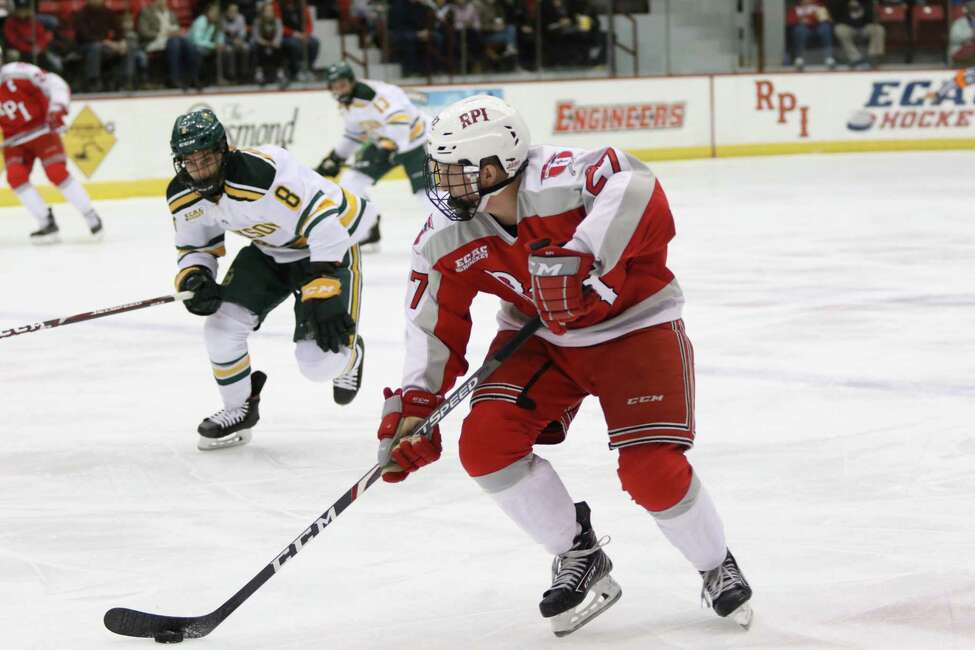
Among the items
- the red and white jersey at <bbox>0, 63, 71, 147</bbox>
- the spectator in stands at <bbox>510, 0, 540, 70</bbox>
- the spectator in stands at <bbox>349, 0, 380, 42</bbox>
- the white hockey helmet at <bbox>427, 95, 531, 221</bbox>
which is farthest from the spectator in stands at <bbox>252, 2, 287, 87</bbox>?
the white hockey helmet at <bbox>427, 95, 531, 221</bbox>

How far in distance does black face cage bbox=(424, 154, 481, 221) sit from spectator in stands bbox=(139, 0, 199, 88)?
980cm

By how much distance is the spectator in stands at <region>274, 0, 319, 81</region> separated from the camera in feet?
40.6

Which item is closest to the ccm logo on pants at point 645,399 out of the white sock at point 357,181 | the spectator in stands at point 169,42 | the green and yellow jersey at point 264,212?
the green and yellow jersey at point 264,212

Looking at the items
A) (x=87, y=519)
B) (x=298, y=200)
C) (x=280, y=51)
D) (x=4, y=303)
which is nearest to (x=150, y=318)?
(x=4, y=303)

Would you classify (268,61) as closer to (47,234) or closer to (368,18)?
(368,18)

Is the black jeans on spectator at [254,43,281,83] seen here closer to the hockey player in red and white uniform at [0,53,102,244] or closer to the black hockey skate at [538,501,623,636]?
the hockey player in red and white uniform at [0,53,102,244]

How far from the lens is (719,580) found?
2412 millimetres

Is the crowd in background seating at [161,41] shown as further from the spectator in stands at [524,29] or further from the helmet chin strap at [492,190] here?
the helmet chin strap at [492,190]

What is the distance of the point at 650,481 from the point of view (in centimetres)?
230

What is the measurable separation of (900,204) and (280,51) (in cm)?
566

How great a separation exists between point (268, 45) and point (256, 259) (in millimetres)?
8626

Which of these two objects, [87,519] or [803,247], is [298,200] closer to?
[87,519]

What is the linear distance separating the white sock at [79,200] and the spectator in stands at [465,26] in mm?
4964

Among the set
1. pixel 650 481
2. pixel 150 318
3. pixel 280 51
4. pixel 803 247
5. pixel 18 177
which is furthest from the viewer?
pixel 280 51
